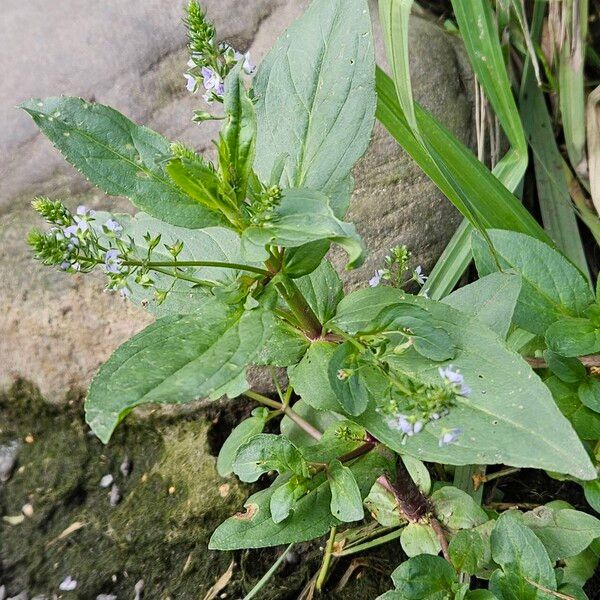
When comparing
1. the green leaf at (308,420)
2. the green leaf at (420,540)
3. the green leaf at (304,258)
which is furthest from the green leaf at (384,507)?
the green leaf at (304,258)

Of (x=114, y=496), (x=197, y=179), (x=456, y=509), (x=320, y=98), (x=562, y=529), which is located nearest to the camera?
(x=197, y=179)

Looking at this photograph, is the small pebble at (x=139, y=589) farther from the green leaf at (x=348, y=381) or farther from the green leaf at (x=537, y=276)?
the green leaf at (x=537, y=276)

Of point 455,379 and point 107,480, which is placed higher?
point 455,379

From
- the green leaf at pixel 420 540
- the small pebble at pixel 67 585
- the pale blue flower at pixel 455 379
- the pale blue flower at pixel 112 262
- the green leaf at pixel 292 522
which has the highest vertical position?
the pale blue flower at pixel 112 262

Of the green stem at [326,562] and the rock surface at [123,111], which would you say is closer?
the green stem at [326,562]

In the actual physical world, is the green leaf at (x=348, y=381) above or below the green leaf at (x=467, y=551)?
above

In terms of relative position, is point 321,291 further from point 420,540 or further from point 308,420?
point 420,540

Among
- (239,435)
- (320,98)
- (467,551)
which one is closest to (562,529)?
(467,551)
